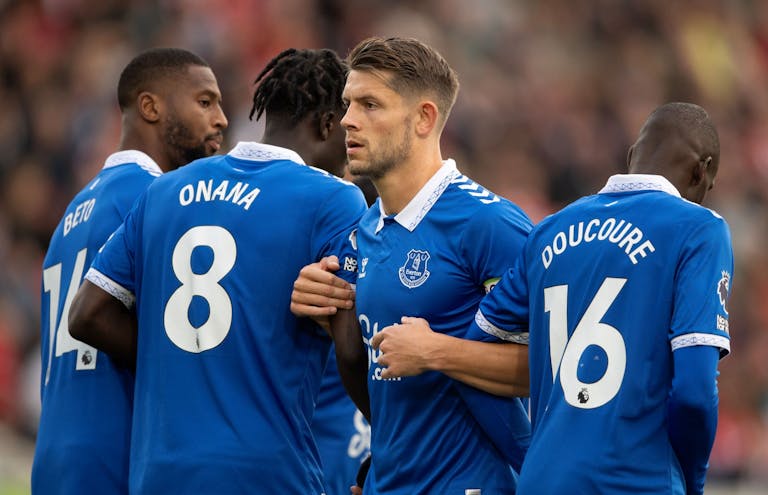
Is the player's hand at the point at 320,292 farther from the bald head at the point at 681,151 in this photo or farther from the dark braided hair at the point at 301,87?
the bald head at the point at 681,151

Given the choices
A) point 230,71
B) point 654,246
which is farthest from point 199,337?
point 230,71

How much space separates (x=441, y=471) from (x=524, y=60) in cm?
1166

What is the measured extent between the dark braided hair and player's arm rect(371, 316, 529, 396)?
1.23 metres

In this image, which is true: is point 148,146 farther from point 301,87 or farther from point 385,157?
point 385,157

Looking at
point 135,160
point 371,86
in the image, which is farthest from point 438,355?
point 135,160

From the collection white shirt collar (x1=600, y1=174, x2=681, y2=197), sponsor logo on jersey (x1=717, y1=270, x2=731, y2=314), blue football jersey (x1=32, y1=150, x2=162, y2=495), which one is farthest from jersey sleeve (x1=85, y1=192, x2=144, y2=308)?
sponsor logo on jersey (x1=717, y1=270, x2=731, y2=314)

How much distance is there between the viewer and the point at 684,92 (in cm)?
1642

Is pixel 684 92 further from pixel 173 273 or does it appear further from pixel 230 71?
pixel 173 273

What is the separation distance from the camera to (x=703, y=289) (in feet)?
15.2

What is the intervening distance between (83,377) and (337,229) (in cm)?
135

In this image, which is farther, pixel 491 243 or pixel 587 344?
pixel 491 243

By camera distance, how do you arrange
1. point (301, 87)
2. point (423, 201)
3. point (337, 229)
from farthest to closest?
point (301, 87)
point (337, 229)
point (423, 201)

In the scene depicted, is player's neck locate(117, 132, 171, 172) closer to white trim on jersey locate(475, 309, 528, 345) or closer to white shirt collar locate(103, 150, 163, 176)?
white shirt collar locate(103, 150, 163, 176)

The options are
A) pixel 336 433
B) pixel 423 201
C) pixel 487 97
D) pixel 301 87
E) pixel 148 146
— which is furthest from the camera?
pixel 487 97
